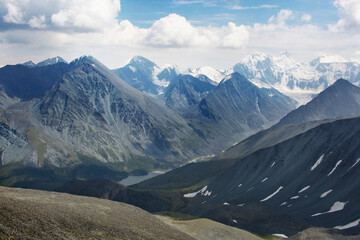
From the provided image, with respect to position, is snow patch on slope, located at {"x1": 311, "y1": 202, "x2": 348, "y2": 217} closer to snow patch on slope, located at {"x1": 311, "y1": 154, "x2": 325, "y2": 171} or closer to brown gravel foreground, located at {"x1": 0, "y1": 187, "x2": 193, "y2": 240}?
snow patch on slope, located at {"x1": 311, "y1": 154, "x2": 325, "y2": 171}

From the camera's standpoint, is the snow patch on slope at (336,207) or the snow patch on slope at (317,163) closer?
the snow patch on slope at (336,207)

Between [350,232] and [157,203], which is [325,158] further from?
[157,203]

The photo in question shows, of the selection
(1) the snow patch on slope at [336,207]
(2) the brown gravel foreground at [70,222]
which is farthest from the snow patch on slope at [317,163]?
(2) the brown gravel foreground at [70,222]

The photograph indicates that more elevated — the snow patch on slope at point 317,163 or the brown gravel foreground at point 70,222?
the brown gravel foreground at point 70,222

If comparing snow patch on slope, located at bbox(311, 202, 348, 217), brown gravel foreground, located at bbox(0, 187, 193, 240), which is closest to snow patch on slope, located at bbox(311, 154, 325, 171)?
snow patch on slope, located at bbox(311, 202, 348, 217)

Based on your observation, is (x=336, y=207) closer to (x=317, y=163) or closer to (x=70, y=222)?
(x=317, y=163)

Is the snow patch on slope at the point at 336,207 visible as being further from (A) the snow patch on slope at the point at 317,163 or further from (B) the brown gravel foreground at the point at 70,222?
(B) the brown gravel foreground at the point at 70,222

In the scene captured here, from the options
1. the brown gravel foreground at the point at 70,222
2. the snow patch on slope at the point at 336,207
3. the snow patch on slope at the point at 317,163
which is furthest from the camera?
the snow patch on slope at the point at 317,163

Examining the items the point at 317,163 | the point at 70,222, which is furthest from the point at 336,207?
the point at 70,222
